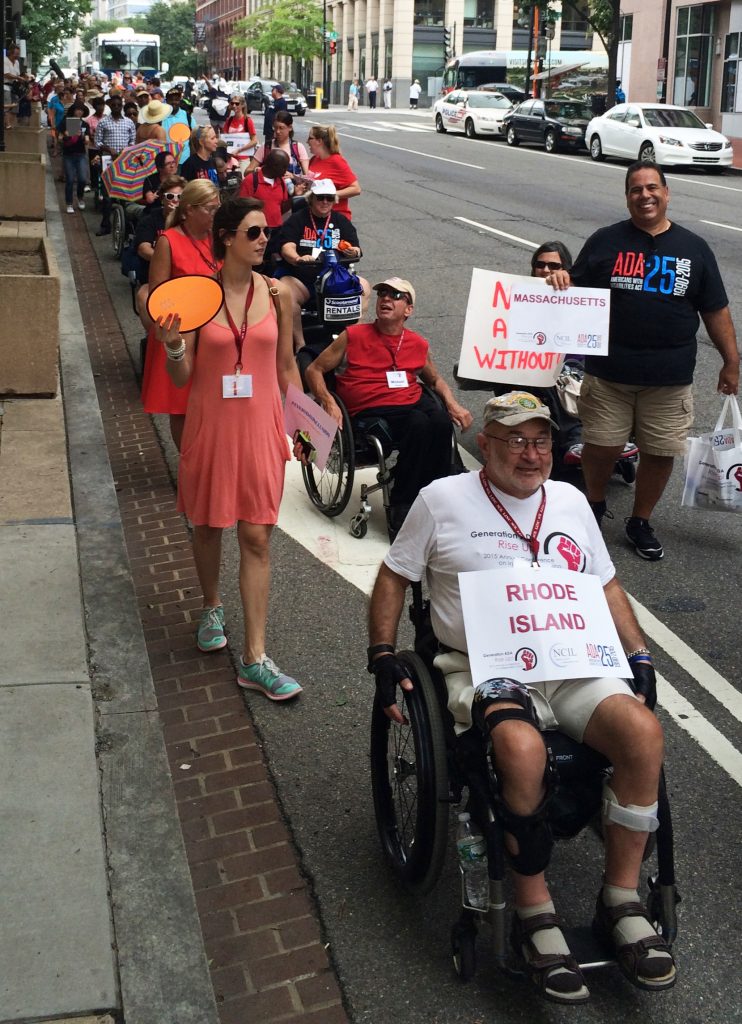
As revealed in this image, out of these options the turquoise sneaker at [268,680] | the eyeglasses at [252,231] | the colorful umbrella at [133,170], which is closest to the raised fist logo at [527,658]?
the turquoise sneaker at [268,680]

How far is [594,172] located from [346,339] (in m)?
23.2

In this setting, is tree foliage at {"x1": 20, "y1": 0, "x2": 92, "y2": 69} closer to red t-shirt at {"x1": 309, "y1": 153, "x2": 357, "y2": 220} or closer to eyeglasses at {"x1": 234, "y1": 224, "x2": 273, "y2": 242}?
red t-shirt at {"x1": 309, "y1": 153, "x2": 357, "y2": 220}

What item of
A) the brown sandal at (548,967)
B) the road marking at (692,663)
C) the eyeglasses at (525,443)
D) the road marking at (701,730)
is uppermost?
the eyeglasses at (525,443)

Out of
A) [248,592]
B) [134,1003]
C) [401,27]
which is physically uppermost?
[401,27]

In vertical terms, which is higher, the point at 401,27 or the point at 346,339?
the point at 401,27

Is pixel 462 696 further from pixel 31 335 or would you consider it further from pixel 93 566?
pixel 31 335

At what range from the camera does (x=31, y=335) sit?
9.48 m

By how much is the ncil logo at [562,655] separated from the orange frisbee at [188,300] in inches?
80.2

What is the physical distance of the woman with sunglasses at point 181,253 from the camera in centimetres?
685

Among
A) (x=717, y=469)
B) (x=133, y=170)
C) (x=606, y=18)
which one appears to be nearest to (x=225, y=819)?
(x=717, y=469)

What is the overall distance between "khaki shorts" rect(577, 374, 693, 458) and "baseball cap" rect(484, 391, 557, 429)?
2.84m

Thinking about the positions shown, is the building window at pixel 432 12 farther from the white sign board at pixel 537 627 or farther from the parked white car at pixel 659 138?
the white sign board at pixel 537 627

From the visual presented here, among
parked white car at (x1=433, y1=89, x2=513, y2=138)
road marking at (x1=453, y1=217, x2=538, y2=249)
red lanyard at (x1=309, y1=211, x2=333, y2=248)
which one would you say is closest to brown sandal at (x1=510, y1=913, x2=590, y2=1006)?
red lanyard at (x1=309, y1=211, x2=333, y2=248)

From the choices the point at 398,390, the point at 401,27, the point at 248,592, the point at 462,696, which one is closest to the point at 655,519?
the point at 398,390
